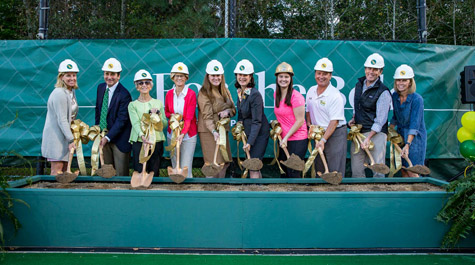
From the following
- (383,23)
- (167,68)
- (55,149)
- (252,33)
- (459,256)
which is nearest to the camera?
(459,256)

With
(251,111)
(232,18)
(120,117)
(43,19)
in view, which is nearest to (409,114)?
(251,111)

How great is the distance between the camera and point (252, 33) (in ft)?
18.0

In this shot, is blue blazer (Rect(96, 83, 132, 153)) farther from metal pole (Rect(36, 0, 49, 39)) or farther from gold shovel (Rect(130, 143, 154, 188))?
metal pole (Rect(36, 0, 49, 39))

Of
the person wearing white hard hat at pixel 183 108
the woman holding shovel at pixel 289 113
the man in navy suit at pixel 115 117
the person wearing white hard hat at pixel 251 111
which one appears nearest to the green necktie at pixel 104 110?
the man in navy suit at pixel 115 117

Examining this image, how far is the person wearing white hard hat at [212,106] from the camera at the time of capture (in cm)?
413

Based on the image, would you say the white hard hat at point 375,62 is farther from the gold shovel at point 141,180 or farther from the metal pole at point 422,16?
the gold shovel at point 141,180

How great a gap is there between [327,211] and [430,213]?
0.81m

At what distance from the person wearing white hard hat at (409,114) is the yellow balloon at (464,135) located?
67 centimetres

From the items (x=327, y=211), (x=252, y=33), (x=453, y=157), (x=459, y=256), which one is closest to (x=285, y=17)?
(x=252, y=33)

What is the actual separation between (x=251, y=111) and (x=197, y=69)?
4.38 ft

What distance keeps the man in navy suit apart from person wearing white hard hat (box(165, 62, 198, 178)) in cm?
43

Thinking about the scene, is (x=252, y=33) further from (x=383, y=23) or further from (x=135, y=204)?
(x=135, y=204)

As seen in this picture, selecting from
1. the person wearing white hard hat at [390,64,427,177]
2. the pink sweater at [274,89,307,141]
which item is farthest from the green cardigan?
the person wearing white hard hat at [390,64,427,177]

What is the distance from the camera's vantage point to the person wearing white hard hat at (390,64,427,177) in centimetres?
421
